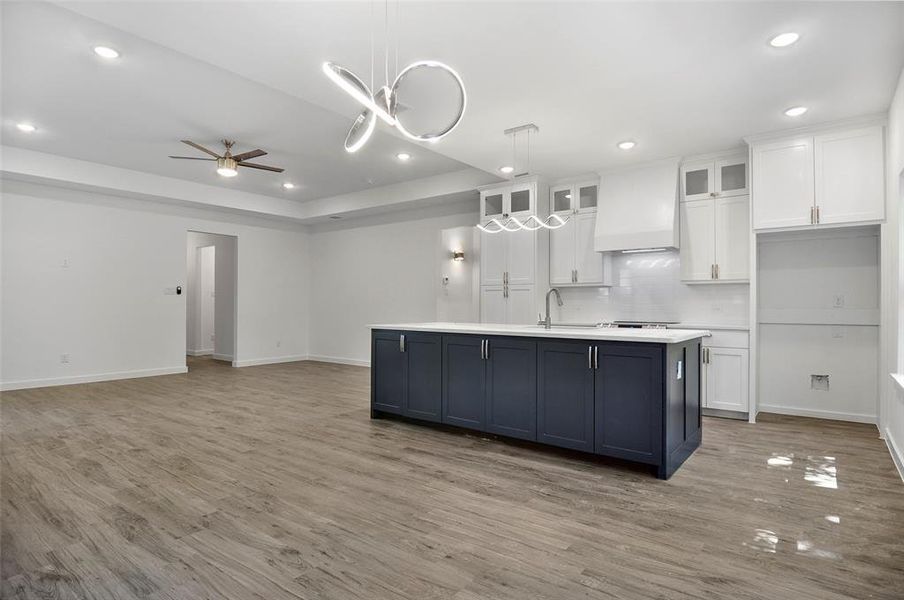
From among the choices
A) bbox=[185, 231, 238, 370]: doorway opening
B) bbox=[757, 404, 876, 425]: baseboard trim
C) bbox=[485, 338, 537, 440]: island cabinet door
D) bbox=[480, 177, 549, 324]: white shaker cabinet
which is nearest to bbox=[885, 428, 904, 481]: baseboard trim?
bbox=[757, 404, 876, 425]: baseboard trim

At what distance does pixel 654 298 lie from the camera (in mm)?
5734

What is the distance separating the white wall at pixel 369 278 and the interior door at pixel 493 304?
3.24ft

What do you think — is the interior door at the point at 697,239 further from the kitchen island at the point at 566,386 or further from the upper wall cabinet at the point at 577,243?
the kitchen island at the point at 566,386

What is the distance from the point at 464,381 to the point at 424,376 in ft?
1.48

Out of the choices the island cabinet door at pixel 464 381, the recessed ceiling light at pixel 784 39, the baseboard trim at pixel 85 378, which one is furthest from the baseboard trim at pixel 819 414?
the baseboard trim at pixel 85 378

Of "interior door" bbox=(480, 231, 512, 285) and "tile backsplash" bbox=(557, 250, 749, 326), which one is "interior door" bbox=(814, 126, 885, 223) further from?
"interior door" bbox=(480, 231, 512, 285)

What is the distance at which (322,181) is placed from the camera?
752cm

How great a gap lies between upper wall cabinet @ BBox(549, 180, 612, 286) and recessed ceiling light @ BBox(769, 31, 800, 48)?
2915 millimetres

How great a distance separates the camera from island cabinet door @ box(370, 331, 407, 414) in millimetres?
4598

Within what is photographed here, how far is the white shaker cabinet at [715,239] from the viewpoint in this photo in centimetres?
501

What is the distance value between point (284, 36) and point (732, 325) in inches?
191

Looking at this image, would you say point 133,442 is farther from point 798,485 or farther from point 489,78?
point 798,485

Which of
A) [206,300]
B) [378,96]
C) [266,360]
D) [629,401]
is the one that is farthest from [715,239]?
[206,300]

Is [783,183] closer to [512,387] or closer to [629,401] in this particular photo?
[629,401]
